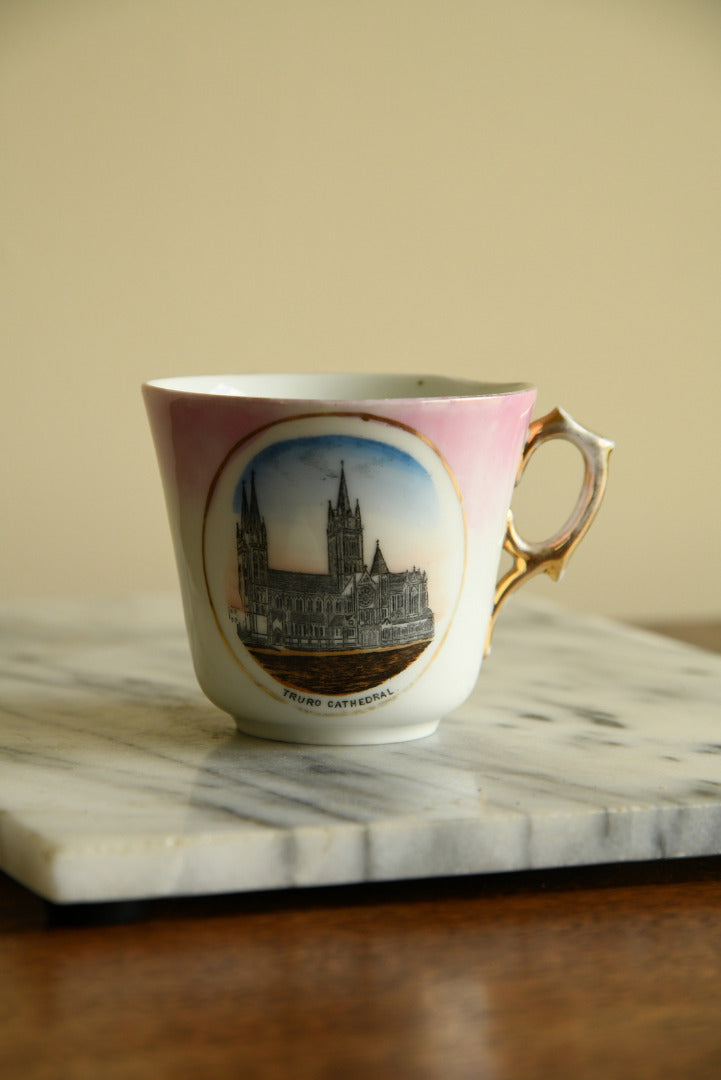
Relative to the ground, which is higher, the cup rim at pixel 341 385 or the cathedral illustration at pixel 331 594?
the cup rim at pixel 341 385

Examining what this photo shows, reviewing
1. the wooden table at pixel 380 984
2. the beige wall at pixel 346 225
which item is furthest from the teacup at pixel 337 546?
the beige wall at pixel 346 225

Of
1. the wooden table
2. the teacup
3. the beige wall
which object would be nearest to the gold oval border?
the teacup

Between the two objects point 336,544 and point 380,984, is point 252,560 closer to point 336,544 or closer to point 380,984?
point 336,544

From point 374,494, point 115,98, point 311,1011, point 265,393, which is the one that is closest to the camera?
point 311,1011

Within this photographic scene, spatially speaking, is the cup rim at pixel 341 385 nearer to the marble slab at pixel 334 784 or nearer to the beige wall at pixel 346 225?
the marble slab at pixel 334 784

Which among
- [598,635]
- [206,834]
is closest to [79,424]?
[598,635]

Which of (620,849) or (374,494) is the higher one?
(374,494)

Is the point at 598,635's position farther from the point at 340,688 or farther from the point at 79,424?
the point at 79,424
